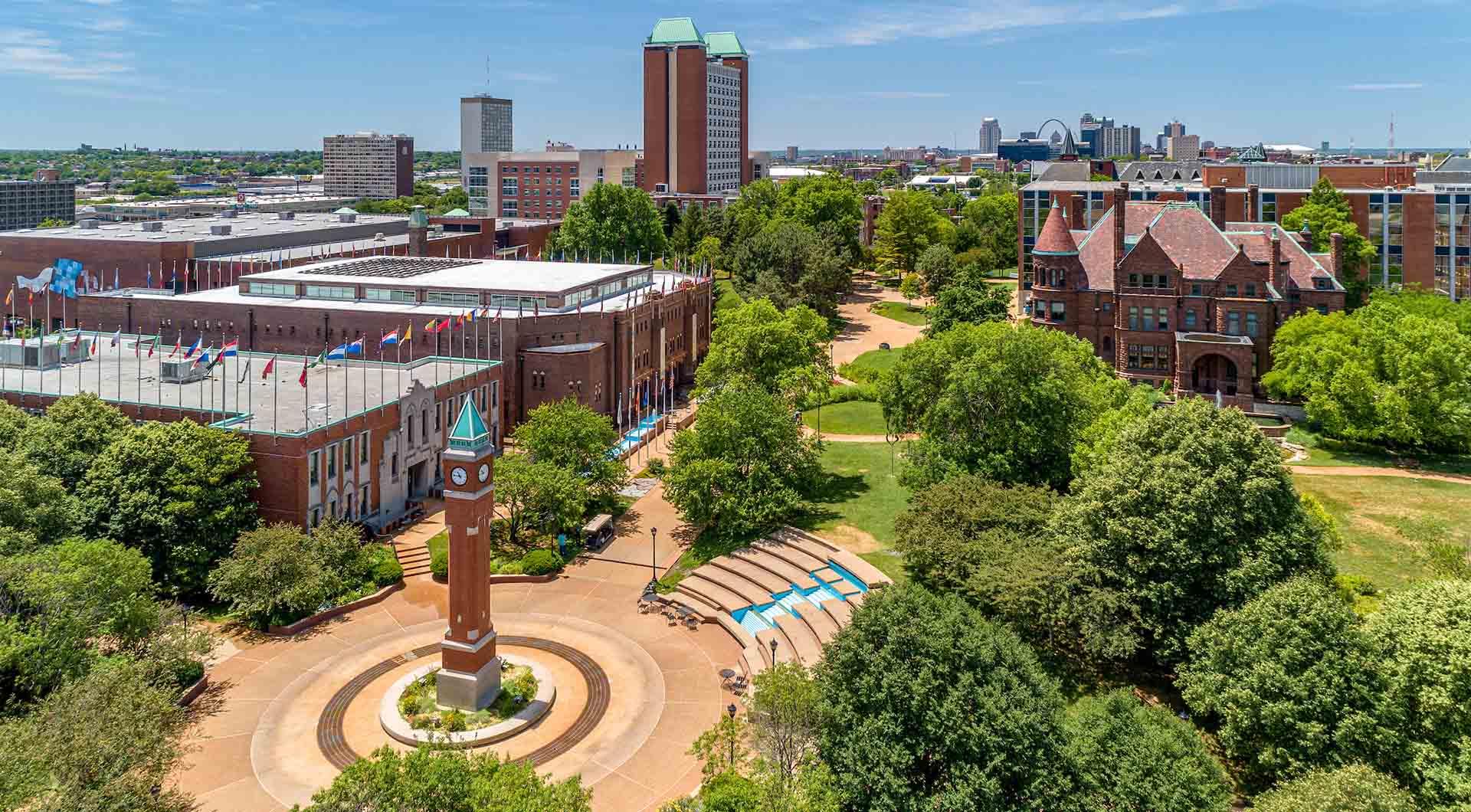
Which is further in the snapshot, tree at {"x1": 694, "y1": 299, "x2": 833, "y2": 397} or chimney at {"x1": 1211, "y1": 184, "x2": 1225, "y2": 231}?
chimney at {"x1": 1211, "y1": 184, "x2": 1225, "y2": 231}

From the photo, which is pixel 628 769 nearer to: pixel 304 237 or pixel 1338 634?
pixel 1338 634

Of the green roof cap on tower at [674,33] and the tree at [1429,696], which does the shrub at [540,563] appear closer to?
the tree at [1429,696]

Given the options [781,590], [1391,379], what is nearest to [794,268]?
[1391,379]

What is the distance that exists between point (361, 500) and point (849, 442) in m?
34.2

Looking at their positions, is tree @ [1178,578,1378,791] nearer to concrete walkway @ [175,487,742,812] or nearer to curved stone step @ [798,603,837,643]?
curved stone step @ [798,603,837,643]

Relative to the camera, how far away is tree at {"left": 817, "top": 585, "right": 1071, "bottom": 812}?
28484 millimetres

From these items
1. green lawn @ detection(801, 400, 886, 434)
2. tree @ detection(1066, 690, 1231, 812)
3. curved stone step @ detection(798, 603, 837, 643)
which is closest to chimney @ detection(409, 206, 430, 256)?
green lawn @ detection(801, 400, 886, 434)

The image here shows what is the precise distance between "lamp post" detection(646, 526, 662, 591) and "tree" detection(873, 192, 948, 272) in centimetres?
9301

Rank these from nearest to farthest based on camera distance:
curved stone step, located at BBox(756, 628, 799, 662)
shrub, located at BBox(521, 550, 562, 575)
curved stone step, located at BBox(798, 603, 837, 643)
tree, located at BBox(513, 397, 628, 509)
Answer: curved stone step, located at BBox(756, 628, 799, 662) < curved stone step, located at BBox(798, 603, 837, 643) < shrub, located at BBox(521, 550, 562, 575) < tree, located at BBox(513, 397, 628, 509)

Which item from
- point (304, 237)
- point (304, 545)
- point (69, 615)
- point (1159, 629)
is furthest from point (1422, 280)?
point (304, 237)

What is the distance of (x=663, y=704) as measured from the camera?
38.8m

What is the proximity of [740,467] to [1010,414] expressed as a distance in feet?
48.0

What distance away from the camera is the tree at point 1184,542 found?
119 ft

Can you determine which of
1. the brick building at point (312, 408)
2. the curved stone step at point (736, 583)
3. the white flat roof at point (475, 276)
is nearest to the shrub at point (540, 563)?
the curved stone step at point (736, 583)
